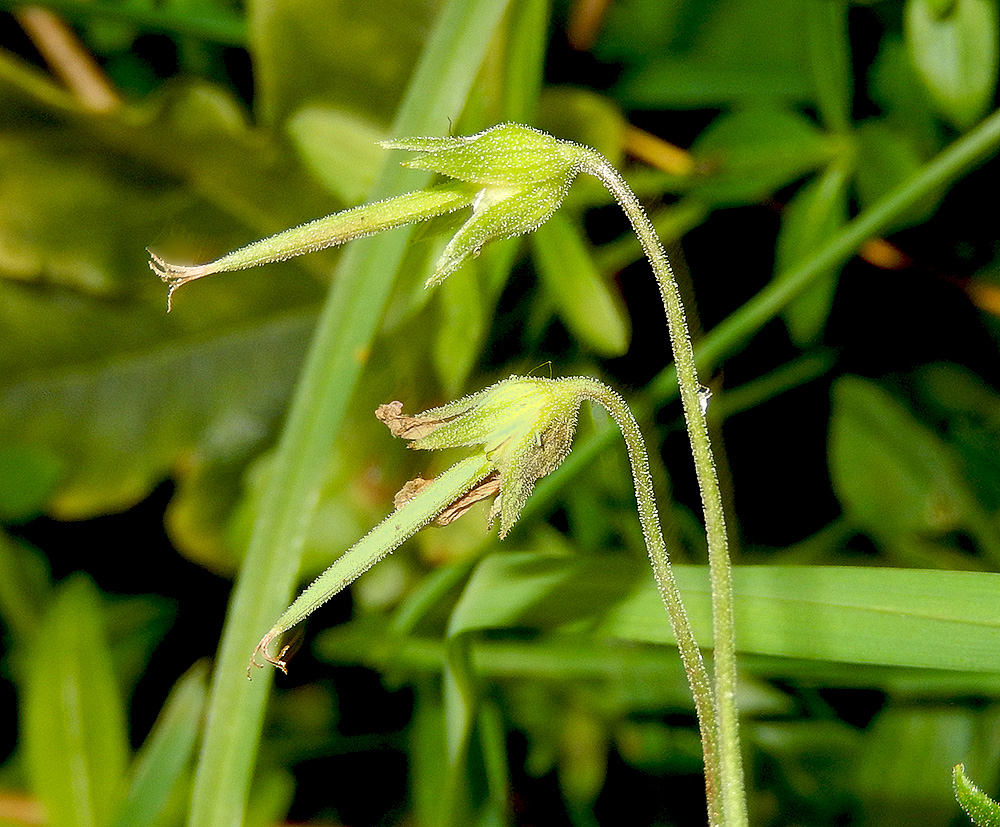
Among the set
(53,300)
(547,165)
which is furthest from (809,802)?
(53,300)

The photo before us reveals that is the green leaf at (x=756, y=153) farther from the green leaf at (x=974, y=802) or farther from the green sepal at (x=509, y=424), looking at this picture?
the green leaf at (x=974, y=802)

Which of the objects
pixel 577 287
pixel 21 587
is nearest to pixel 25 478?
pixel 21 587

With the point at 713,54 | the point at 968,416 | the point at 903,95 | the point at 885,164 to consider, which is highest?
the point at 713,54

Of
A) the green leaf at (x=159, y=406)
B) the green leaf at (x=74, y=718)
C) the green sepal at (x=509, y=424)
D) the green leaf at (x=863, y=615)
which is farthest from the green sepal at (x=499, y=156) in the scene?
Result: the green leaf at (x=74, y=718)

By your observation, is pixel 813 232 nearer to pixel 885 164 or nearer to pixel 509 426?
pixel 885 164

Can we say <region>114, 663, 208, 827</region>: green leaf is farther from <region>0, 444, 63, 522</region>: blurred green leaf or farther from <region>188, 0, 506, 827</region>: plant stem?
<region>0, 444, 63, 522</region>: blurred green leaf

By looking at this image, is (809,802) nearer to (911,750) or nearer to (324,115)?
(911,750)

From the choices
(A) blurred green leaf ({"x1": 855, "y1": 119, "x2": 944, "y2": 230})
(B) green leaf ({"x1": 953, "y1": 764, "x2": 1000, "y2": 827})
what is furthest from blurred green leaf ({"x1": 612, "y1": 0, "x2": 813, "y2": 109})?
(B) green leaf ({"x1": 953, "y1": 764, "x2": 1000, "y2": 827})

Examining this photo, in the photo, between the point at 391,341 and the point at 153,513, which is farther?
the point at 153,513
